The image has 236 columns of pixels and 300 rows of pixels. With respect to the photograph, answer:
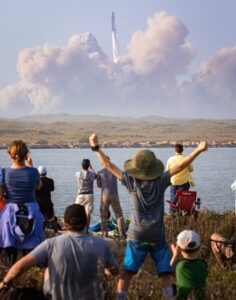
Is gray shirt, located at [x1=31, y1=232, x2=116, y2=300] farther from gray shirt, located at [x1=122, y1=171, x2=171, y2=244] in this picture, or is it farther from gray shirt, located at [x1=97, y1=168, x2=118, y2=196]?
gray shirt, located at [x1=97, y1=168, x2=118, y2=196]

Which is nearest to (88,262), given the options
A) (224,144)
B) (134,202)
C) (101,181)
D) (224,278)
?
(134,202)

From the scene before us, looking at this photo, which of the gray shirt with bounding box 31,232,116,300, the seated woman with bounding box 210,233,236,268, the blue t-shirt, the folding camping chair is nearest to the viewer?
the gray shirt with bounding box 31,232,116,300

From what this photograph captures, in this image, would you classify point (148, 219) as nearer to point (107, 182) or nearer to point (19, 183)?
point (19, 183)

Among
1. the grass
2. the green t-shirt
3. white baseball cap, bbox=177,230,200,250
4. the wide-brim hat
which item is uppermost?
the wide-brim hat

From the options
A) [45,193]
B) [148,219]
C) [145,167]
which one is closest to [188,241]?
[148,219]

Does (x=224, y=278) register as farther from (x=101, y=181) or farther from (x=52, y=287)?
(x=101, y=181)

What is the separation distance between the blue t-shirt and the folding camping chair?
605 centimetres

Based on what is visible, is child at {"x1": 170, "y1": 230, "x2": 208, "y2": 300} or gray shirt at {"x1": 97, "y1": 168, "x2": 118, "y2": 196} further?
gray shirt at {"x1": 97, "y1": 168, "x2": 118, "y2": 196}

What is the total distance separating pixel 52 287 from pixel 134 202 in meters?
1.51

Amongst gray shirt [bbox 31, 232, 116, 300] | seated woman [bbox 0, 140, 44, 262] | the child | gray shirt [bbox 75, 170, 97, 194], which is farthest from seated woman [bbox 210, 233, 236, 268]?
gray shirt [bbox 75, 170, 97, 194]

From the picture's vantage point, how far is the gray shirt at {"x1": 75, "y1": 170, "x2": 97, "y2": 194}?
41.8 feet

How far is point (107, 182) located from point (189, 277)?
6.39 m

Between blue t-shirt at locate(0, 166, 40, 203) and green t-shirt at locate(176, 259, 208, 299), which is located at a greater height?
blue t-shirt at locate(0, 166, 40, 203)

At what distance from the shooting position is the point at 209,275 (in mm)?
8133
